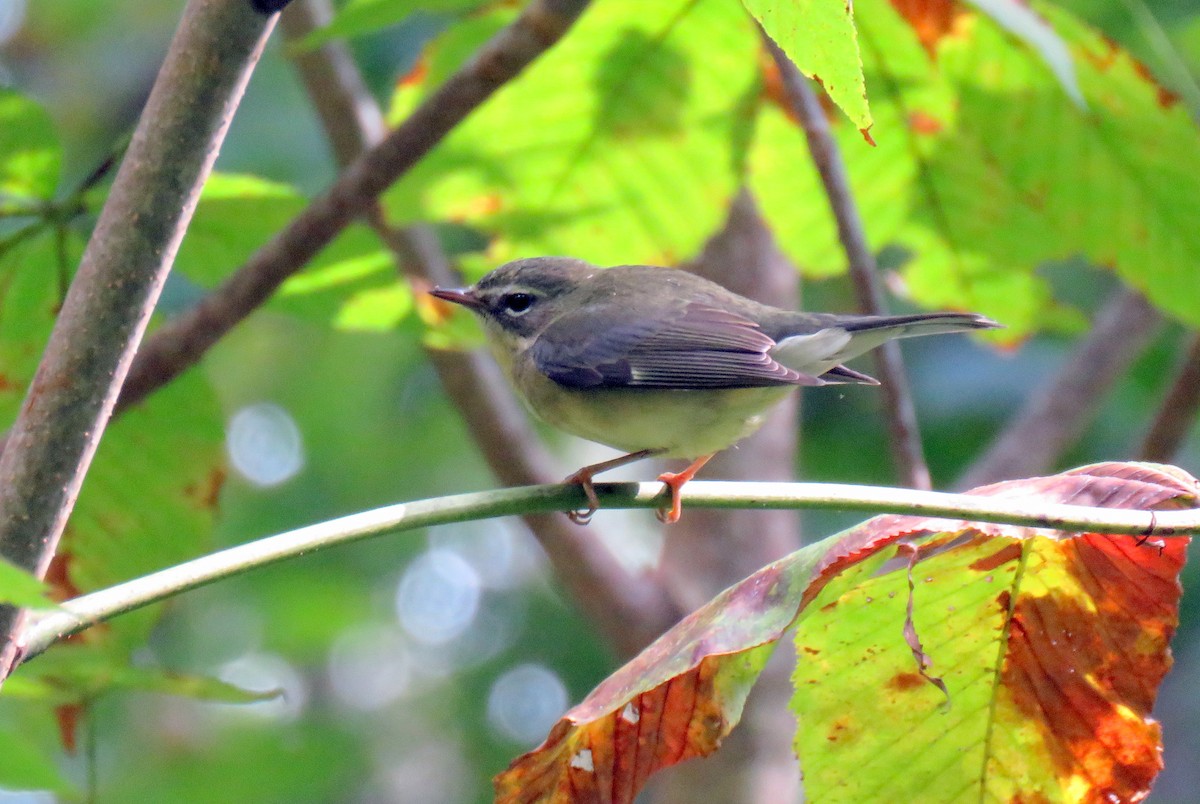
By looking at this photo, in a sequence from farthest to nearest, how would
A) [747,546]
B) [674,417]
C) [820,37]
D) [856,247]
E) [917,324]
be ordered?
[747,546], [674,417], [856,247], [917,324], [820,37]

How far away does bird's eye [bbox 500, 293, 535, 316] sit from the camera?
3.70 metres

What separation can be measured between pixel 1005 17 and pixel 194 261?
70.4 inches

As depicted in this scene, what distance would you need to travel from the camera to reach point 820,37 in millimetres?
1321

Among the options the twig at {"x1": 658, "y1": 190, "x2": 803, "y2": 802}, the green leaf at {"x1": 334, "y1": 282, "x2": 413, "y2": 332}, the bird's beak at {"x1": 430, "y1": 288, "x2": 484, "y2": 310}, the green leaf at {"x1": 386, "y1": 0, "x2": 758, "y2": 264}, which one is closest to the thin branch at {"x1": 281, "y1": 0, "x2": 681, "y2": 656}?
the twig at {"x1": 658, "y1": 190, "x2": 803, "y2": 802}

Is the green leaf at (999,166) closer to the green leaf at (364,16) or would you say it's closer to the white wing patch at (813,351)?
the white wing patch at (813,351)

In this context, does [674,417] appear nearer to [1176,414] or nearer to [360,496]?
[1176,414]

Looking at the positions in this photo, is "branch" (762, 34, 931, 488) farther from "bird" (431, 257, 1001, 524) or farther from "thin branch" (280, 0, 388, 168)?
"thin branch" (280, 0, 388, 168)

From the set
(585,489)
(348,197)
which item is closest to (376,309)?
(348,197)

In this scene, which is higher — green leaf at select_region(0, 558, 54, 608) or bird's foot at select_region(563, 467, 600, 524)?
green leaf at select_region(0, 558, 54, 608)

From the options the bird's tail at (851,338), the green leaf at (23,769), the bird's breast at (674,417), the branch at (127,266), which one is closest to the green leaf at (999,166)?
the bird's tail at (851,338)

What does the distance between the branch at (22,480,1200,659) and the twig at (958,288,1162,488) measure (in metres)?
2.56

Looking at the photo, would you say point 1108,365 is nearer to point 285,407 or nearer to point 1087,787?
point 1087,787

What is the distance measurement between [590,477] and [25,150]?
131 centimetres

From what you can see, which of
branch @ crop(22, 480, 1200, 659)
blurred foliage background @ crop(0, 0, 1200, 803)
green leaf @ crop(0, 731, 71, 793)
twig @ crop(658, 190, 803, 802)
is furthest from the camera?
blurred foliage background @ crop(0, 0, 1200, 803)
